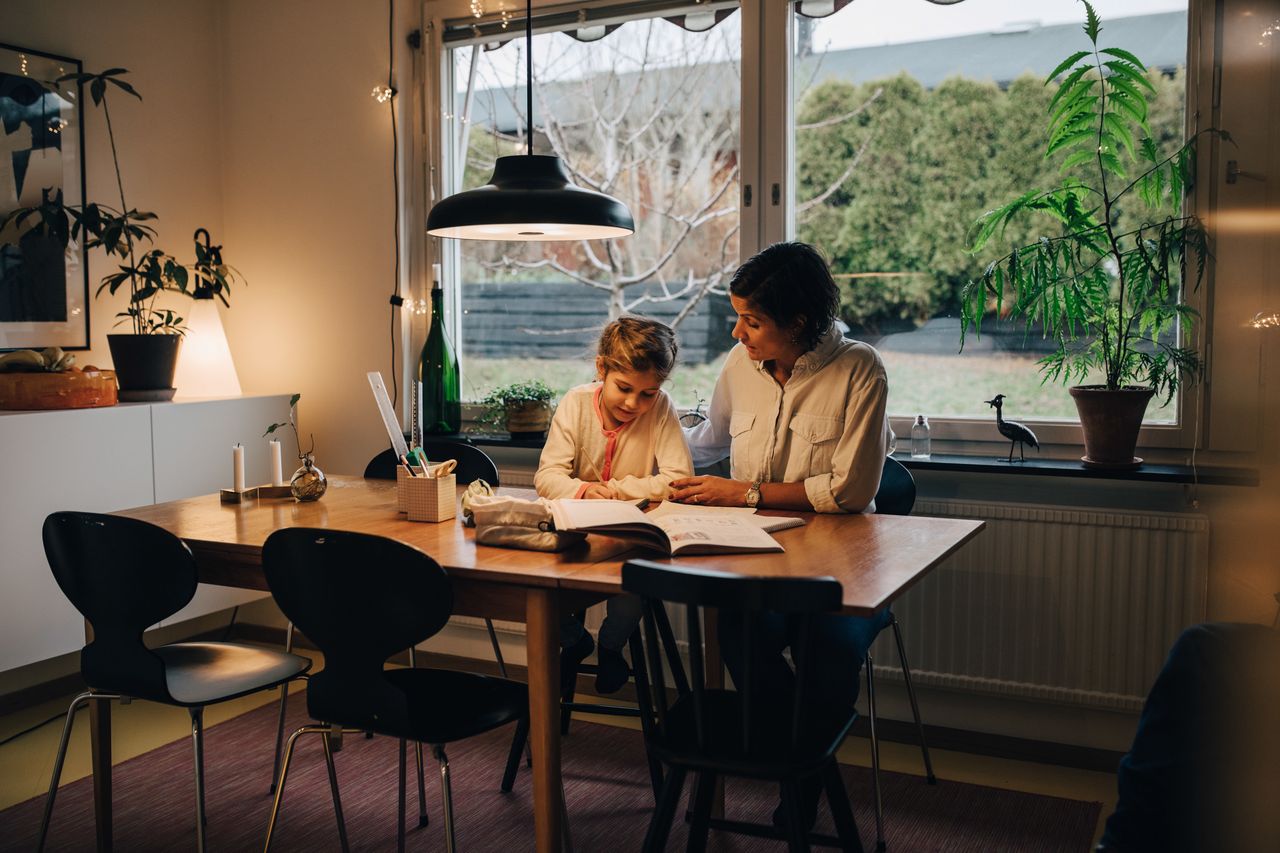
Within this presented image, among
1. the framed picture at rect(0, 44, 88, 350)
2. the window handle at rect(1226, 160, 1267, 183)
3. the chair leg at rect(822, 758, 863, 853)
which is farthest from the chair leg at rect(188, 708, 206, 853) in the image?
the window handle at rect(1226, 160, 1267, 183)

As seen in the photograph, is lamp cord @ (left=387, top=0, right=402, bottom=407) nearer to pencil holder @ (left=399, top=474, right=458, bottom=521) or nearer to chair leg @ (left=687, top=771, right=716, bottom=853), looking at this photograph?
pencil holder @ (left=399, top=474, right=458, bottom=521)

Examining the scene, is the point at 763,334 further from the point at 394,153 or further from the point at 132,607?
the point at 394,153

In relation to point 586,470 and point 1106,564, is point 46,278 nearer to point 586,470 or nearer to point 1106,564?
point 586,470

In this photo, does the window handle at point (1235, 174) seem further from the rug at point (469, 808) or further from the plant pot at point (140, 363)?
the plant pot at point (140, 363)

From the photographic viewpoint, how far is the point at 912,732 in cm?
312

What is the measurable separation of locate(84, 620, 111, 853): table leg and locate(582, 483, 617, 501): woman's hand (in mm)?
1088

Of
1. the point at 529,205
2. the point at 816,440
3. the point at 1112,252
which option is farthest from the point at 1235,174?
the point at 529,205

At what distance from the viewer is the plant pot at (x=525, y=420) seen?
3.52m

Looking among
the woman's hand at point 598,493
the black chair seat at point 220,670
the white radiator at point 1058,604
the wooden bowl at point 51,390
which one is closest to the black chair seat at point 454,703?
the black chair seat at point 220,670

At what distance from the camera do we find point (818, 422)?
2559mm

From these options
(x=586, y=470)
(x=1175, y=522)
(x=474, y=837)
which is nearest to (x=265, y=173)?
(x=586, y=470)

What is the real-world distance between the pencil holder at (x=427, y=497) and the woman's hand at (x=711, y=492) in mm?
509

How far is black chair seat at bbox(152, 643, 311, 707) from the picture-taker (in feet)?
7.13

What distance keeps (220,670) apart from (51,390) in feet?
4.61
